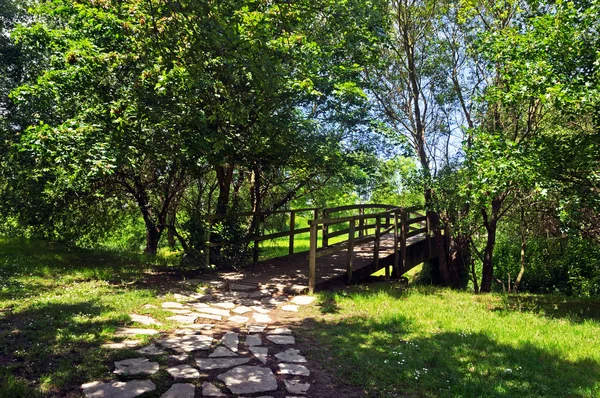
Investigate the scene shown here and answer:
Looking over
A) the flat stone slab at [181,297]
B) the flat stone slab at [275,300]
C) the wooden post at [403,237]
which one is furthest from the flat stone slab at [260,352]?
the wooden post at [403,237]

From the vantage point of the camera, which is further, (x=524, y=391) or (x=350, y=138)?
(x=350, y=138)

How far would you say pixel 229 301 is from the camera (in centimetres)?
683

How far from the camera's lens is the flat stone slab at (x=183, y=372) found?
11.9 feet

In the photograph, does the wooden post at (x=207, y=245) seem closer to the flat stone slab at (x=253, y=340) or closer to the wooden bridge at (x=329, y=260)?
the wooden bridge at (x=329, y=260)

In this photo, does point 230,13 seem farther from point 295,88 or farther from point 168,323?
point 168,323

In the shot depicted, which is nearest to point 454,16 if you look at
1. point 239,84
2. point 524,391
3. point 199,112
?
point 239,84

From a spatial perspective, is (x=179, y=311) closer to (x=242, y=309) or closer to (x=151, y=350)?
(x=242, y=309)

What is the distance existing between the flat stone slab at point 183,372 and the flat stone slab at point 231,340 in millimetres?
698

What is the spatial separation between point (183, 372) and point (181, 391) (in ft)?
1.28

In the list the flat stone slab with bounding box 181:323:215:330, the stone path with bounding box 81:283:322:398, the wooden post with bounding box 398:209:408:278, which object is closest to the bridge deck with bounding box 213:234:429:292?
the wooden post with bounding box 398:209:408:278

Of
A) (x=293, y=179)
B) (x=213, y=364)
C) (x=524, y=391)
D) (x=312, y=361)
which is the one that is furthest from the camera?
(x=293, y=179)

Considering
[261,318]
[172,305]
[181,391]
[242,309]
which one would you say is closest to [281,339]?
[261,318]

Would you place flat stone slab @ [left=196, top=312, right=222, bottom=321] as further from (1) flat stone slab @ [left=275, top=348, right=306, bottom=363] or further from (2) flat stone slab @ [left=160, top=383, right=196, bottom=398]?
(2) flat stone slab @ [left=160, top=383, right=196, bottom=398]

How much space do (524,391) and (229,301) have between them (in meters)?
4.39
